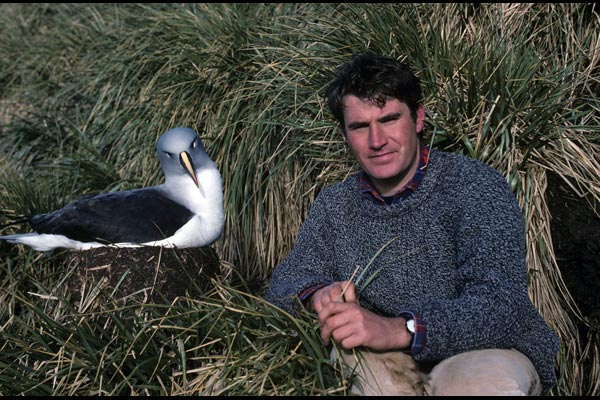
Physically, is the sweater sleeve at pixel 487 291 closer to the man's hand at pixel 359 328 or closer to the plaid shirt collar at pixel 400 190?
the man's hand at pixel 359 328

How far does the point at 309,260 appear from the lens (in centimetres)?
269

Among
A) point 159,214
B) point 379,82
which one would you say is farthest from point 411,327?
point 159,214

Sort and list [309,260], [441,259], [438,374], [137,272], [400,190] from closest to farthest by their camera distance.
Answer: [438,374] → [441,259] → [400,190] → [309,260] → [137,272]

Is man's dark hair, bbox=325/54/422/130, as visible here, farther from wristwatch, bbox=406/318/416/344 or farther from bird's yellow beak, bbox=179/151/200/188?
bird's yellow beak, bbox=179/151/200/188

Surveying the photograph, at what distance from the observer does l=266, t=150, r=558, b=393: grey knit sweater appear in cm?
213

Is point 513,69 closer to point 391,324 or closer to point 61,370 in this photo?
point 391,324

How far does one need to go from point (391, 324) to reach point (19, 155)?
A: 391cm

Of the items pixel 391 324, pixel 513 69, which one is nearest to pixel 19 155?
pixel 513 69

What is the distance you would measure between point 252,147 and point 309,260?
4.98ft

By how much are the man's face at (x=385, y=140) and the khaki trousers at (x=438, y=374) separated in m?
0.68

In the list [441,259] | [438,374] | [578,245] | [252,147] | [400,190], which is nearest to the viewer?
[438,374]

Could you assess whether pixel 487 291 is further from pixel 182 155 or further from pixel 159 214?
pixel 182 155

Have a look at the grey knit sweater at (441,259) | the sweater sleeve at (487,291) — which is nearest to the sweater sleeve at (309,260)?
the grey knit sweater at (441,259)

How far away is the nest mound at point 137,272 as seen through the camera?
3102 mm
